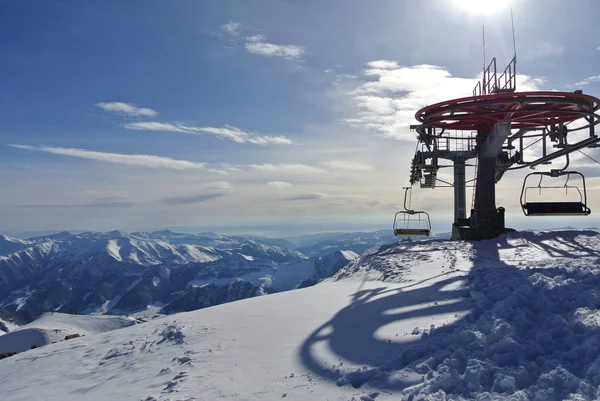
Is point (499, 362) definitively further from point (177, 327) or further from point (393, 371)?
point (177, 327)

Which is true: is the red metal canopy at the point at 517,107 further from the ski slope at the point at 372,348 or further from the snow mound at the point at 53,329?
the snow mound at the point at 53,329

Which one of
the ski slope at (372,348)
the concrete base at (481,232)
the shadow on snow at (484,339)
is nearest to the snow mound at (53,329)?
the concrete base at (481,232)

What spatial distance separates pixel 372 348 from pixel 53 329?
99.6 metres

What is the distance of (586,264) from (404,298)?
4439 millimetres

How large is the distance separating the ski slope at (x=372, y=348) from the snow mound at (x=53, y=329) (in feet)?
188

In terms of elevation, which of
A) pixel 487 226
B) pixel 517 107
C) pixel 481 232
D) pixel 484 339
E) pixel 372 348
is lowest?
pixel 372 348

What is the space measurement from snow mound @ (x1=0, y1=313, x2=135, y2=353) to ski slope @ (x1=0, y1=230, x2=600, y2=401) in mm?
57264

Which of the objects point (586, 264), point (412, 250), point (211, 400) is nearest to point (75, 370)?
point (211, 400)

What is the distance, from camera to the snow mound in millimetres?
80250

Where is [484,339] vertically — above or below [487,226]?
below

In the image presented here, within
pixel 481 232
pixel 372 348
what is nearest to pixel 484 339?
pixel 372 348

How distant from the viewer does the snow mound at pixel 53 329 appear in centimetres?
8025

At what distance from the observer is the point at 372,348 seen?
24.2 ft

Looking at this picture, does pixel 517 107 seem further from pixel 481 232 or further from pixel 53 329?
pixel 53 329
